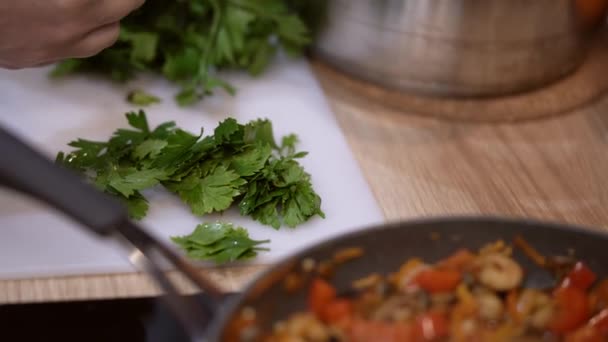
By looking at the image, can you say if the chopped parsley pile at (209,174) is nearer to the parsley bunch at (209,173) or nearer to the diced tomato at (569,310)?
the parsley bunch at (209,173)

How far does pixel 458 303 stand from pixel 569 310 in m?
0.10

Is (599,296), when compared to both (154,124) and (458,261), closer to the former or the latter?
(458,261)

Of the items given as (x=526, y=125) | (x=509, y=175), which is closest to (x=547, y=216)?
(x=509, y=175)

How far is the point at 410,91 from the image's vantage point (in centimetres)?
125

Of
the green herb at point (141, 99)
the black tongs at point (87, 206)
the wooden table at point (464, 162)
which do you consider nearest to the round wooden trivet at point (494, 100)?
the wooden table at point (464, 162)

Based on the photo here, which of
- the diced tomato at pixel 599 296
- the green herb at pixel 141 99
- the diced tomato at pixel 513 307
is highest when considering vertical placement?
the diced tomato at pixel 599 296

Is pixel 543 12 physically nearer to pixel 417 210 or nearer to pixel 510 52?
pixel 510 52

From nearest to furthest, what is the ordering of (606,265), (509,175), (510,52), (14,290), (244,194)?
(606,265), (14,290), (244,194), (509,175), (510,52)

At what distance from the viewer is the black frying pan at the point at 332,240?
0.65 meters

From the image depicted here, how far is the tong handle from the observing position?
0.65m

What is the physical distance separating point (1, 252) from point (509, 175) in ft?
2.01

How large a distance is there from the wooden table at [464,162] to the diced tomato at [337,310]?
7.1 inches

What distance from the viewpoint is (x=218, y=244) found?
0.89 m

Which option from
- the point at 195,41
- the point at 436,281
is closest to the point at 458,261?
the point at 436,281
